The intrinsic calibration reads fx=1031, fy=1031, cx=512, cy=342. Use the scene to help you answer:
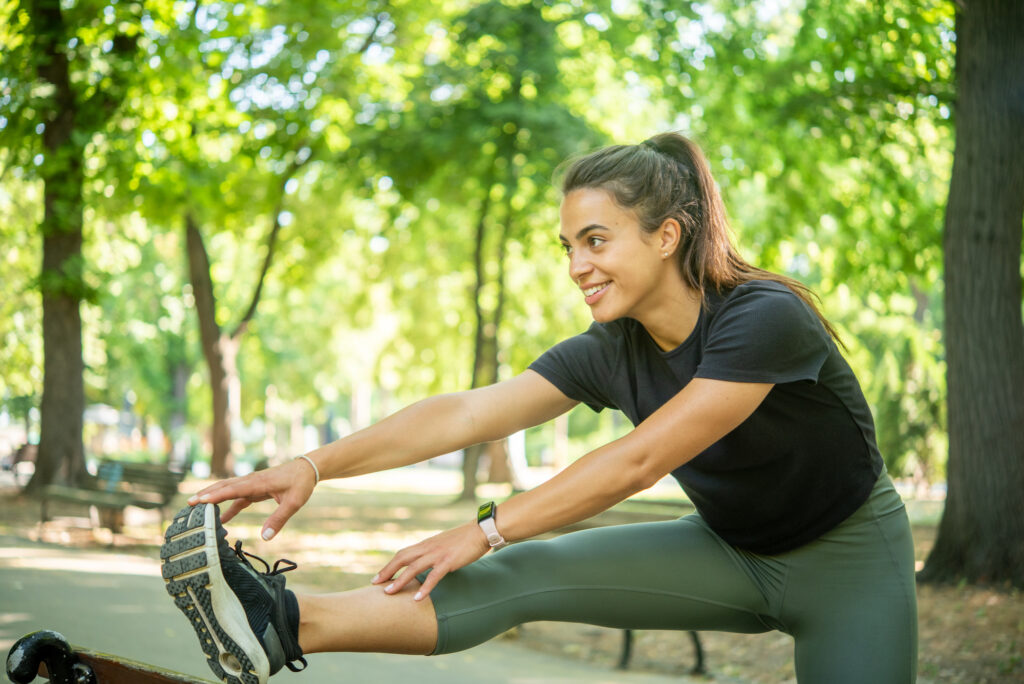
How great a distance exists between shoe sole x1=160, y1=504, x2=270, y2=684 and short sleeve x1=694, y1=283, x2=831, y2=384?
1168 millimetres

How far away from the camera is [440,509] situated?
16656 mm

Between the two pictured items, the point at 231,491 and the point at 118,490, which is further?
the point at 118,490

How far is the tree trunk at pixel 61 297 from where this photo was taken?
1386cm

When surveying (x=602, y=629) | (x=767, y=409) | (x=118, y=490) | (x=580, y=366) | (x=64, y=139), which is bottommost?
(x=602, y=629)

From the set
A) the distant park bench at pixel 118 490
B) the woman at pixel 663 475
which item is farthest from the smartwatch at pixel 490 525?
the distant park bench at pixel 118 490

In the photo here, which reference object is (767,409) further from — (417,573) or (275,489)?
(275,489)

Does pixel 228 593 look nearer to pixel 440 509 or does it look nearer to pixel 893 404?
pixel 440 509

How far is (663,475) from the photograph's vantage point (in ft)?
8.00

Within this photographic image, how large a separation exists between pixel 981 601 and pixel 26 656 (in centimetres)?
656

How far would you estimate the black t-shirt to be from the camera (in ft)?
8.09

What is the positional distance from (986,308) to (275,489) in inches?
264

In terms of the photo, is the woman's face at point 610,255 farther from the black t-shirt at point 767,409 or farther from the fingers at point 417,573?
the fingers at point 417,573

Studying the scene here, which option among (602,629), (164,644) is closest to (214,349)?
(602,629)

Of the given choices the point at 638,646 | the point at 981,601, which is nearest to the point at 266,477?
the point at 638,646
